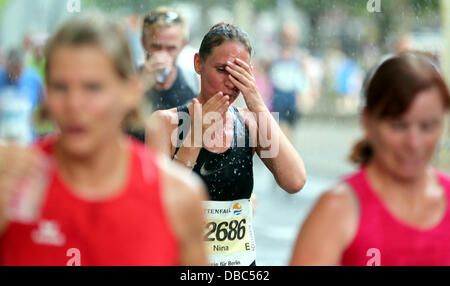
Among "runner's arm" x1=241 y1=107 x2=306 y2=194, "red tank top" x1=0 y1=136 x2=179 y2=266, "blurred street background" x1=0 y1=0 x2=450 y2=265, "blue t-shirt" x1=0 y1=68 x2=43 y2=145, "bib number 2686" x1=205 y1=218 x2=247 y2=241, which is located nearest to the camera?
"red tank top" x1=0 y1=136 x2=179 y2=266

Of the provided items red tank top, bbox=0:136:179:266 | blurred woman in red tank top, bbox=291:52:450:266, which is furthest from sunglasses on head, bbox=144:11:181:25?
red tank top, bbox=0:136:179:266

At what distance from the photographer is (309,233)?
2596 millimetres

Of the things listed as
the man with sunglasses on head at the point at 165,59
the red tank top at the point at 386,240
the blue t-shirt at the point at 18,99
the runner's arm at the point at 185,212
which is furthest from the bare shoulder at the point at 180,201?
the blue t-shirt at the point at 18,99

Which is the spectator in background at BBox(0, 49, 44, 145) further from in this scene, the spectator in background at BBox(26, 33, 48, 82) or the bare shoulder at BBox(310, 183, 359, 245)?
the bare shoulder at BBox(310, 183, 359, 245)

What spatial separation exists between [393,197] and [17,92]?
7200 millimetres

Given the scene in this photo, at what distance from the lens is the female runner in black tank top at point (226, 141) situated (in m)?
4.02

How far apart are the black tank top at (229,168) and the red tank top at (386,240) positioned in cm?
151

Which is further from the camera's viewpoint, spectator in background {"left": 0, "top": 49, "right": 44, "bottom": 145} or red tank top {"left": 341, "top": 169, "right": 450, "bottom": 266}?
spectator in background {"left": 0, "top": 49, "right": 44, "bottom": 145}

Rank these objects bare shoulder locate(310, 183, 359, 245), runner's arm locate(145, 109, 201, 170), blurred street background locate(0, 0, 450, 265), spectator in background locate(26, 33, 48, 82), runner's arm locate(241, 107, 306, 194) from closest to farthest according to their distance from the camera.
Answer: bare shoulder locate(310, 183, 359, 245), runner's arm locate(145, 109, 201, 170), runner's arm locate(241, 107, 306, 194), blurred street background locate(0, 0, 450, 265), spectator in background locate(26, 33, 48, 82)

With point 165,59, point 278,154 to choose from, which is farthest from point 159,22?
point 278,154

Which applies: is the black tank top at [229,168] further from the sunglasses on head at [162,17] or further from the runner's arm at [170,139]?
the sunglasses on head at [162,17]

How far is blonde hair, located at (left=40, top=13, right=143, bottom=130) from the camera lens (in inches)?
95.4
